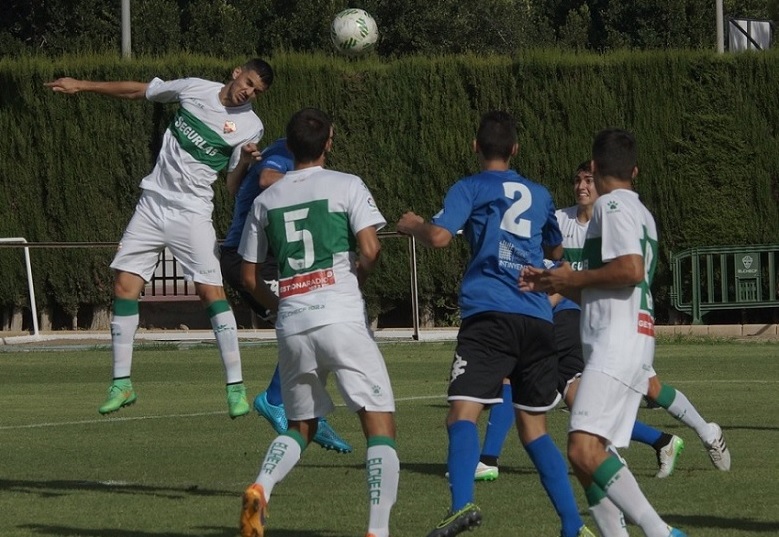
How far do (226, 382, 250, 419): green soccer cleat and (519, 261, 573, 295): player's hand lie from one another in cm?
334

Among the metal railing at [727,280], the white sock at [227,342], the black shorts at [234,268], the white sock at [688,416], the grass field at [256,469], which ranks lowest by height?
the metal railing at [727,280]

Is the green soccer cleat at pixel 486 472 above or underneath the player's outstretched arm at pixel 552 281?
underneath

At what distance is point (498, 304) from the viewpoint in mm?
7793

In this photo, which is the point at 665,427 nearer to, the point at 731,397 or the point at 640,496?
the point at 731,397

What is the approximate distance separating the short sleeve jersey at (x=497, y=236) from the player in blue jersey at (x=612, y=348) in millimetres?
826

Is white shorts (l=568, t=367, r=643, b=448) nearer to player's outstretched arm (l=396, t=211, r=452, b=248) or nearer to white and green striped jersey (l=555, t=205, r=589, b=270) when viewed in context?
player's outstretched arm (l=396, t=211, r=452, b=248)

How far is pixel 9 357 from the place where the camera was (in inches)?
813

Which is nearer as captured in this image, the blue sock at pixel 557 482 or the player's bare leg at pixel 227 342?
the blue sock at pixel 557 482

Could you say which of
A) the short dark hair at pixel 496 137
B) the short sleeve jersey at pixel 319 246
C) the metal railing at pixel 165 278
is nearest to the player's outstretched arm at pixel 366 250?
the short sleeve jersey at pixel 319 246

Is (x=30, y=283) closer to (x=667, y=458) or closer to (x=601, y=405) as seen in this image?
(x=667, y=458)

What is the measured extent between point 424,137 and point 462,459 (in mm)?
18378

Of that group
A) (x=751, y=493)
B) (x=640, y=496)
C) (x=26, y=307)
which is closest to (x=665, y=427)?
(x=751, y=493)

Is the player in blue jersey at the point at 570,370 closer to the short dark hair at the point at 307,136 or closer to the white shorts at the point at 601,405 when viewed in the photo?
the short dark hair at the point at 307,136

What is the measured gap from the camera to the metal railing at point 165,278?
2402 cm
